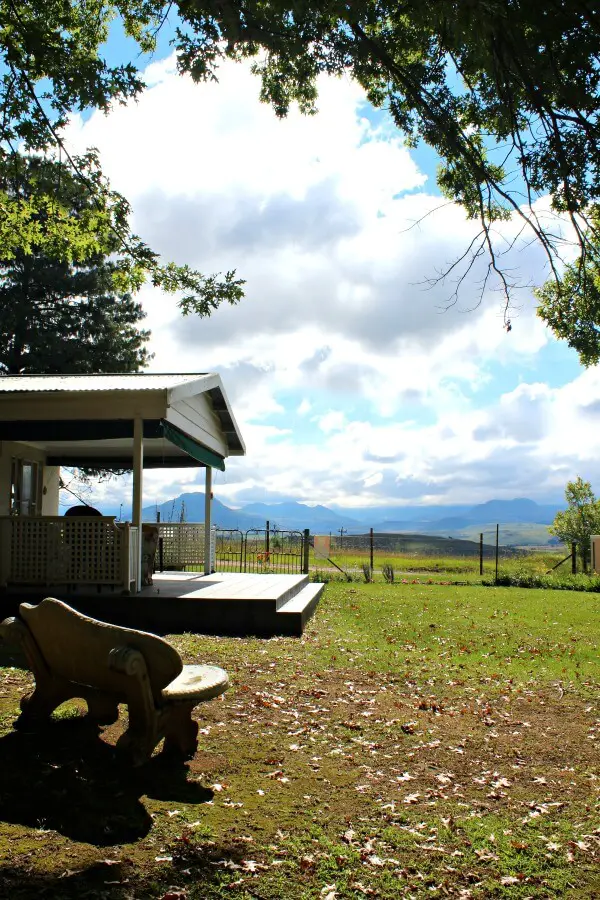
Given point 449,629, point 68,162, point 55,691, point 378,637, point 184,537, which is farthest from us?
point 184,537

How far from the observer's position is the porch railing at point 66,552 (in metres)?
11.4

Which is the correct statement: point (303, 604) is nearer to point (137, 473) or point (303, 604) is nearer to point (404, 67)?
point (137, 473)

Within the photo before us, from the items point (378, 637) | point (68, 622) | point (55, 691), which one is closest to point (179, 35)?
point (68, 622)

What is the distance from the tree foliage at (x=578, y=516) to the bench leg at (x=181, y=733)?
29124 millimetres

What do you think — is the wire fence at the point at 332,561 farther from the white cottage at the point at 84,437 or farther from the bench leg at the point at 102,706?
the bench leg at the point at 102,706

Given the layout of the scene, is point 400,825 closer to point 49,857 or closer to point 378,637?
point 49,857

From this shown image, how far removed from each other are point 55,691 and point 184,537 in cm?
1295

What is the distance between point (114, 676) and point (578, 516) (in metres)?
31.7

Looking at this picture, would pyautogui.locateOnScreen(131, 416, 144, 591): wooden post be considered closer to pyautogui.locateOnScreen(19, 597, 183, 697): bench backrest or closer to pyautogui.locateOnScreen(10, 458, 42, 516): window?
pyautogui.locateOnScreen(10, 458, 42, 516): window

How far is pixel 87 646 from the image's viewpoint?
4.74 m

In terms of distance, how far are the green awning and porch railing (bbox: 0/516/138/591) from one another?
1.77 metres

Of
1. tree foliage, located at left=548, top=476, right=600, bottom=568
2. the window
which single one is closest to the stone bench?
the window

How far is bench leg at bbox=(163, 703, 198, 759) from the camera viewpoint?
16.6 feet

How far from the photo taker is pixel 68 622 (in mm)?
4816
